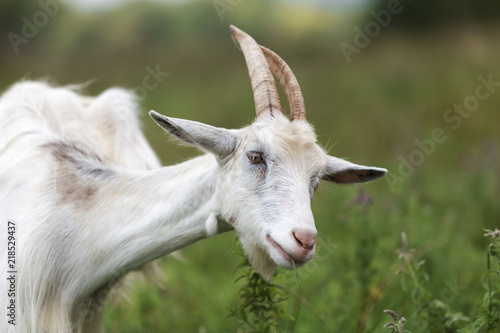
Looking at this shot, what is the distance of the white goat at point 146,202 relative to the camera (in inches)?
139

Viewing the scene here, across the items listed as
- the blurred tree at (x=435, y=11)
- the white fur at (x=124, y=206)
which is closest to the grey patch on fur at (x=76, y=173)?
the white fur at (x=124, y=206)

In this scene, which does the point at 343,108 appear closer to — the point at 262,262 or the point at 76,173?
the point at 76,173

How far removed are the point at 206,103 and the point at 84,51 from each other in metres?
5.78

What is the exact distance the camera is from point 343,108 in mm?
12195

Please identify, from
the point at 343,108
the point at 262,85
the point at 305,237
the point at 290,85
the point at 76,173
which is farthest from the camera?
the point at 343,108

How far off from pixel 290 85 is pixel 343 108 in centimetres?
843

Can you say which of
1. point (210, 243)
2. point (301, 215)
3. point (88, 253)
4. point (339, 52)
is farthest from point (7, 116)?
point (339, 52)

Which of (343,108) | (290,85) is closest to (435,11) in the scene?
(343,108)

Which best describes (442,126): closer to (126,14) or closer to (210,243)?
(210,243)

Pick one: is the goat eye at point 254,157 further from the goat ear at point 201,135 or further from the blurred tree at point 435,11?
the blurred tree at point 435,11

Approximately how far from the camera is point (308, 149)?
3627 mm

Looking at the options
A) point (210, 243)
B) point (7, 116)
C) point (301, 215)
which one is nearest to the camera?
point (301, 215)

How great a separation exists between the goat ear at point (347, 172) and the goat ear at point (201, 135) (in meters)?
0.59

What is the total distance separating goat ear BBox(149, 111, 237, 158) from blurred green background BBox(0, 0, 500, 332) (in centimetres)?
67
